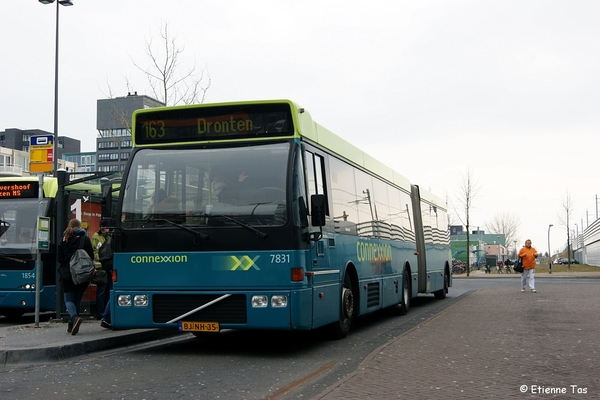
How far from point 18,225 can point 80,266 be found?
4.46m

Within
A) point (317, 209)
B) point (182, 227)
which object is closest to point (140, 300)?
point (182, 227)

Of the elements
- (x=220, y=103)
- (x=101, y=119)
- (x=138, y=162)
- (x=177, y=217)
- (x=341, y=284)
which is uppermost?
(x=101, y=119)

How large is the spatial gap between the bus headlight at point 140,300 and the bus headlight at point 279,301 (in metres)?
1.75

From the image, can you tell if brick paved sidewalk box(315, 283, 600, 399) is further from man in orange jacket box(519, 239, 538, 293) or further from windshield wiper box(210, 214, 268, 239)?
man in orange jacket box(519, 239, 538, 293)

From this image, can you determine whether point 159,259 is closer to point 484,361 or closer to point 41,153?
point 484,361

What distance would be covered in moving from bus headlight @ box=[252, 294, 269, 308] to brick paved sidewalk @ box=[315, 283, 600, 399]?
1.47 m

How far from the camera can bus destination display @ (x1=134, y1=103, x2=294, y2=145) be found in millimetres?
9820

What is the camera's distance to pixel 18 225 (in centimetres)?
1527

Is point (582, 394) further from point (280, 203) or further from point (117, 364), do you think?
point (117, 364)

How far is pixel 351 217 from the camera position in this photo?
484 inches

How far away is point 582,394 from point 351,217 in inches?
236

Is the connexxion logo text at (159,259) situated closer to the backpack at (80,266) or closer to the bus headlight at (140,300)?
the bus headlight at (140,300)

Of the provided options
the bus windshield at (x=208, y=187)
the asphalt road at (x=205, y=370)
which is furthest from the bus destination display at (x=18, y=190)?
the bus windshield at (x=208, y=187)

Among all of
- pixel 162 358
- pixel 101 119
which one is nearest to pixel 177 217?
pixel 162 358
